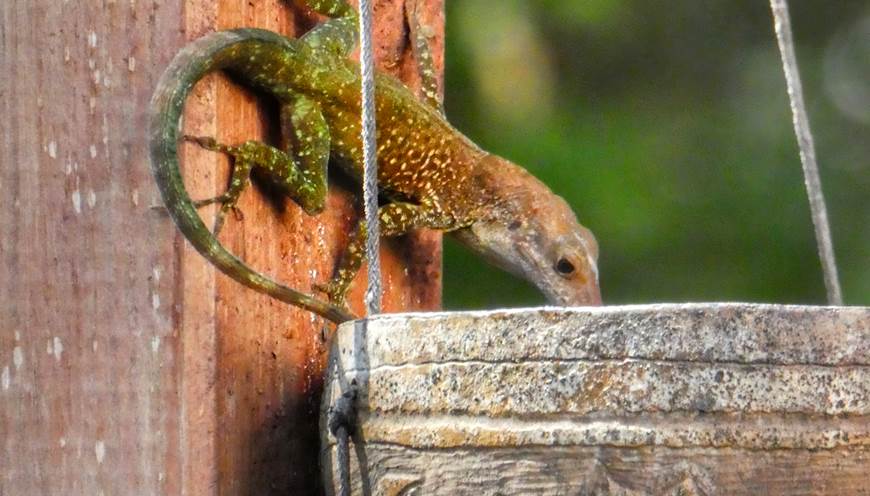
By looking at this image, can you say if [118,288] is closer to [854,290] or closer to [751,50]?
[854,290]

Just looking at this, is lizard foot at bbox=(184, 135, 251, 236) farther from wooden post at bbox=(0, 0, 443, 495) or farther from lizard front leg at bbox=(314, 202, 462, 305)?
lizard front leg at bbox=(314, 202, 462, 305)

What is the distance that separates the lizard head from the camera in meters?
2.69

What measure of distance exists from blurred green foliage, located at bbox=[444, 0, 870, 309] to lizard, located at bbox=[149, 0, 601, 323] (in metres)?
2.63

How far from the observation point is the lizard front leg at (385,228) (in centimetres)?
205

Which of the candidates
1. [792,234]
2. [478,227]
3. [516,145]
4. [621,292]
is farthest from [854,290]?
[478,227]

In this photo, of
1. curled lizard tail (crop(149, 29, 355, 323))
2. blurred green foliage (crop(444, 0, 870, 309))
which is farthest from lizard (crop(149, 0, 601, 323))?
blurred green foliage (crop(444, 0, 870, 309))

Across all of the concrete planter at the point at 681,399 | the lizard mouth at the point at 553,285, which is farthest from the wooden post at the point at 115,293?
the lizard mouth at the point at 553,285

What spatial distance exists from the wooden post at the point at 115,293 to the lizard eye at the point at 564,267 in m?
1.11

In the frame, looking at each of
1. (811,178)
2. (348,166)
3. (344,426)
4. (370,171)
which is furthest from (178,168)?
(811,178)

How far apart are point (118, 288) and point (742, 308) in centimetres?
69

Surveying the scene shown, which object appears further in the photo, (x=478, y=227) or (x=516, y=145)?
(x=516, y=145)

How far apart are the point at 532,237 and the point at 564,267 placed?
10cm

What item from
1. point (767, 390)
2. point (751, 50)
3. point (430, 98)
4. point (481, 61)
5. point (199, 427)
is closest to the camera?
point (767, 390)

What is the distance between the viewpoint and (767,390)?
58.2 inches
